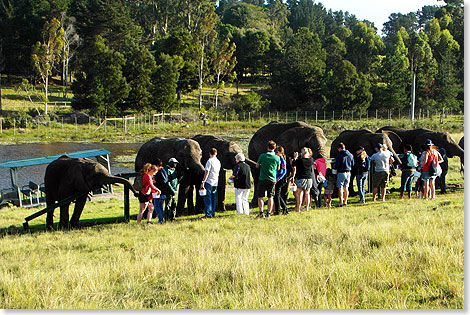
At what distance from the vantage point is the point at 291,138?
804 inches

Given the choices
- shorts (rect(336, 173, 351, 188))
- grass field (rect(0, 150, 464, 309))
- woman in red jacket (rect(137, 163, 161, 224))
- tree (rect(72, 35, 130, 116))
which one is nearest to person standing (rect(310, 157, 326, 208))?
shorts (rect(336, 173, 351, 188))

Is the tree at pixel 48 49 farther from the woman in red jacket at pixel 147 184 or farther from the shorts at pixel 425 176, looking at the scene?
the shorts at pixel 425 176

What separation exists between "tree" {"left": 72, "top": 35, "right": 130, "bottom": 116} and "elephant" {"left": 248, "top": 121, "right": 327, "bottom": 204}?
36.4m

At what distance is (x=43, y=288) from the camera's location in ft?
22.2

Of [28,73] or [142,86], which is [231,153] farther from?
[28,73]

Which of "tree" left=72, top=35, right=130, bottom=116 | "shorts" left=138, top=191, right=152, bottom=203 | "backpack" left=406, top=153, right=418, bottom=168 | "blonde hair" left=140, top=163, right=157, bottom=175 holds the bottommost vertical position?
"shorts" left=138, top=191, right=152, bottom=203

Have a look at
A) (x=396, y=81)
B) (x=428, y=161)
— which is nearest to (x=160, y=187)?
(x=428, y=161)

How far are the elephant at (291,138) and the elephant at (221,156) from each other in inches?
51.7

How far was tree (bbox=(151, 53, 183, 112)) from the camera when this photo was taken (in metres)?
61.5

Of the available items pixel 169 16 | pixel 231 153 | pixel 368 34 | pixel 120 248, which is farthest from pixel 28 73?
pixel 120 248

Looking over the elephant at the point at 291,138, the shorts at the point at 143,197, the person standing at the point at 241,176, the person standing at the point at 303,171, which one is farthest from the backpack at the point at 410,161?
the shorts at the point at 143,197

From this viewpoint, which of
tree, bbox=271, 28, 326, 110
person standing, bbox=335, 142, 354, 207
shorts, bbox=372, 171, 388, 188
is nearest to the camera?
person standing, bbox=335, 142, 354, 207

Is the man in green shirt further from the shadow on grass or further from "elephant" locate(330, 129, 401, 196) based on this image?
"elephant" locate(330, 129, 401, 196)

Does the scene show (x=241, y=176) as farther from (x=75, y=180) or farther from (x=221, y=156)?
(x=75, y=180)
